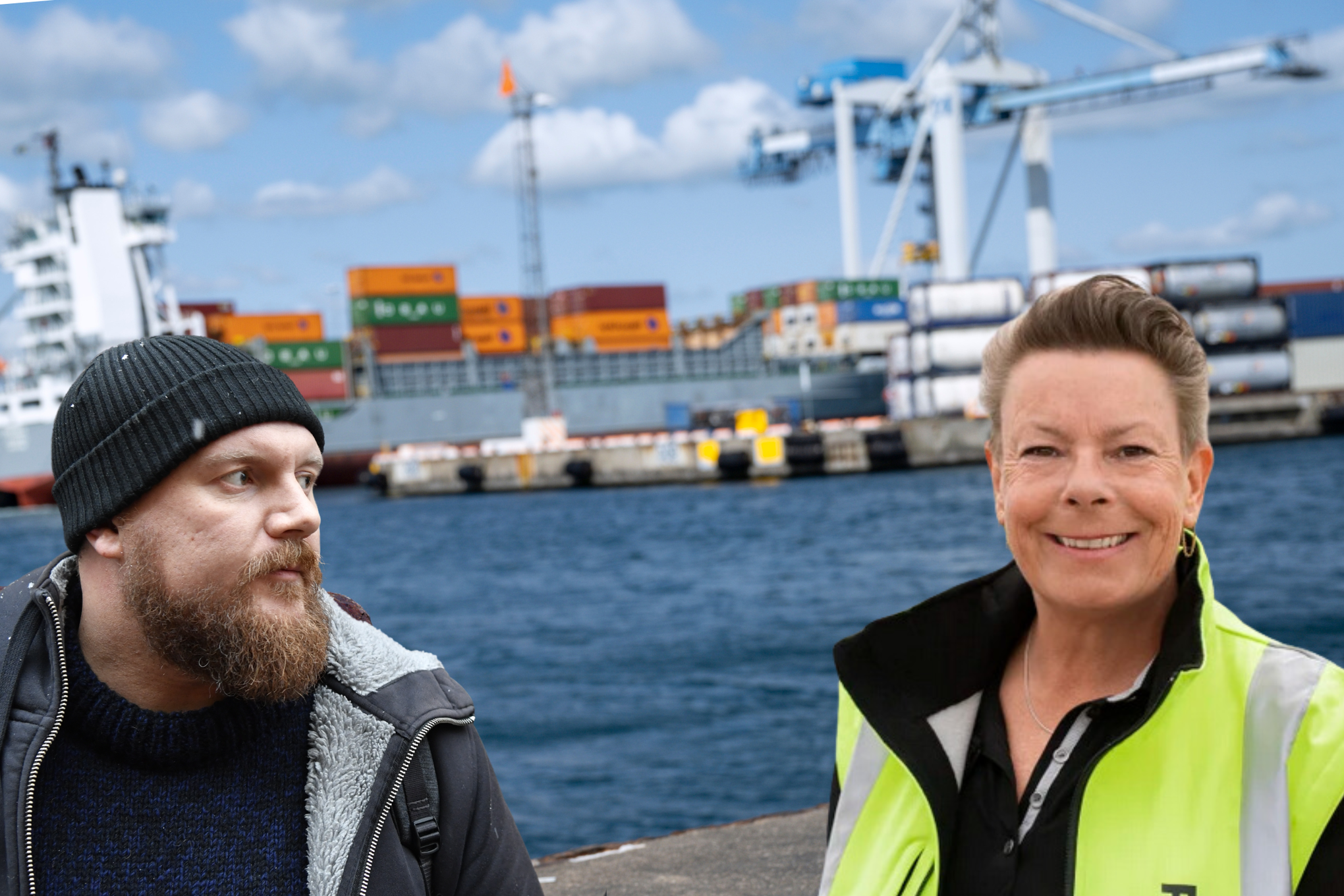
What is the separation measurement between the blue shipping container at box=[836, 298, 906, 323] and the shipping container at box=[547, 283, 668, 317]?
8.52m

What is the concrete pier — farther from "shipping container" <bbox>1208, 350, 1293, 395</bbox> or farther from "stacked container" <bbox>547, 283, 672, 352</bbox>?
"stacked container" <bbox>547, 283, 672, 352</bbox>

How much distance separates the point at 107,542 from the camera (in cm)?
146

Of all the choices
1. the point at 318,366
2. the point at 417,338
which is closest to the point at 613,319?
the point at 417,338

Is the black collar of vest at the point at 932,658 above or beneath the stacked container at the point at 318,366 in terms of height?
beneath

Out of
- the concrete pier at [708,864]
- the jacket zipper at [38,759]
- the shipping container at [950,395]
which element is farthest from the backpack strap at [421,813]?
the shipping container at [950,395]

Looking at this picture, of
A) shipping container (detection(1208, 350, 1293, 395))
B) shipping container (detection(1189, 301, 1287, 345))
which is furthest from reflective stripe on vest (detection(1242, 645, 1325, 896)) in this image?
shipping container (detection(1208, 350, 1293, 395))

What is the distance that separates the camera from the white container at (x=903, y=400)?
133 feet

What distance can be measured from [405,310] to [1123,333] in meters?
54.1

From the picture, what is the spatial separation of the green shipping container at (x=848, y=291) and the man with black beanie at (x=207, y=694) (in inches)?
2138

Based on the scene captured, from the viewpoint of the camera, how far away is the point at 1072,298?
1.56 metres

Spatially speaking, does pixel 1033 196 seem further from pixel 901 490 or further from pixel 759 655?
pixel 759 655

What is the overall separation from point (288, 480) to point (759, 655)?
1361 cm

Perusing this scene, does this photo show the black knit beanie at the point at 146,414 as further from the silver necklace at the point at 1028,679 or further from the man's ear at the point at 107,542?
the silver necklace at the point at 1028,679

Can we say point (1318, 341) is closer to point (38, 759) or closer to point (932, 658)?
point (932, 658)
